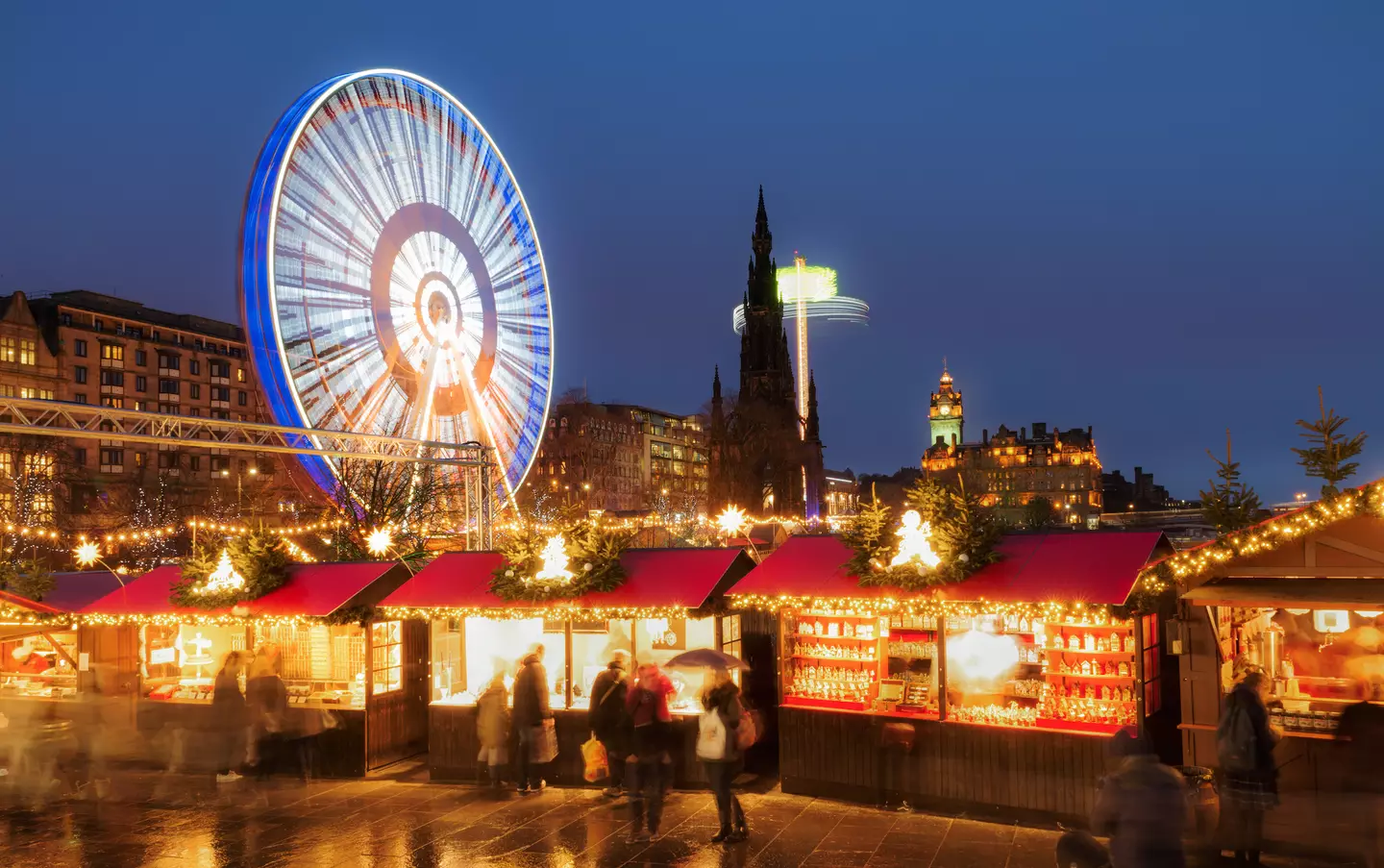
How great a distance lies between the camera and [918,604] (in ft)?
41.6

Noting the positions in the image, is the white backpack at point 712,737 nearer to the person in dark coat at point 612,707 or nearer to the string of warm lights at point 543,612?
the person in dark coat at point 612,707

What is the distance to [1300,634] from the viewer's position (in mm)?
13477

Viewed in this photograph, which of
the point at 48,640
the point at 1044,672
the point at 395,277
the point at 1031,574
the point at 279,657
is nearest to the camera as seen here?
the point at 1031,574

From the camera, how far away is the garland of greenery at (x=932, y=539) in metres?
12.6

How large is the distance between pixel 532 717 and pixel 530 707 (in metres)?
0.14

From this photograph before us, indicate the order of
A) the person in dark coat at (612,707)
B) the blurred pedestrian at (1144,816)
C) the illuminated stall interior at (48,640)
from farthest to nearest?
the illuminated stall interior at (48,640)
the person in dark coat at (612,707)
the blurred pedestrian at (1144,816)

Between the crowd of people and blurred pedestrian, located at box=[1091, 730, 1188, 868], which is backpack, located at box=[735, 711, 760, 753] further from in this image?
blurred pedestrian, located at box=[1091, 730, 1188, 868]

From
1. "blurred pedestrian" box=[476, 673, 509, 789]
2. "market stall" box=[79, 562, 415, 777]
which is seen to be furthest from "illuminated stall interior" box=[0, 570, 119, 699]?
"blurred pedestrian" box=[476, 673, 509, 789]

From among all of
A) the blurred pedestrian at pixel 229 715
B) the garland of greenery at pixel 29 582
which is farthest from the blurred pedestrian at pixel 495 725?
the garland of greenery at pixel 29 582

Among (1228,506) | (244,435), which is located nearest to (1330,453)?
(1228,506)

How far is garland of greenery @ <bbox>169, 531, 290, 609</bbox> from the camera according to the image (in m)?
16.6

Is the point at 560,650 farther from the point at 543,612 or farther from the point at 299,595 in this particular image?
the point at 299,595

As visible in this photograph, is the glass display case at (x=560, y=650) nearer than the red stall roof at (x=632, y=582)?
No

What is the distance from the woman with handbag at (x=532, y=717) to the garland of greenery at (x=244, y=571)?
5289 millimetres
